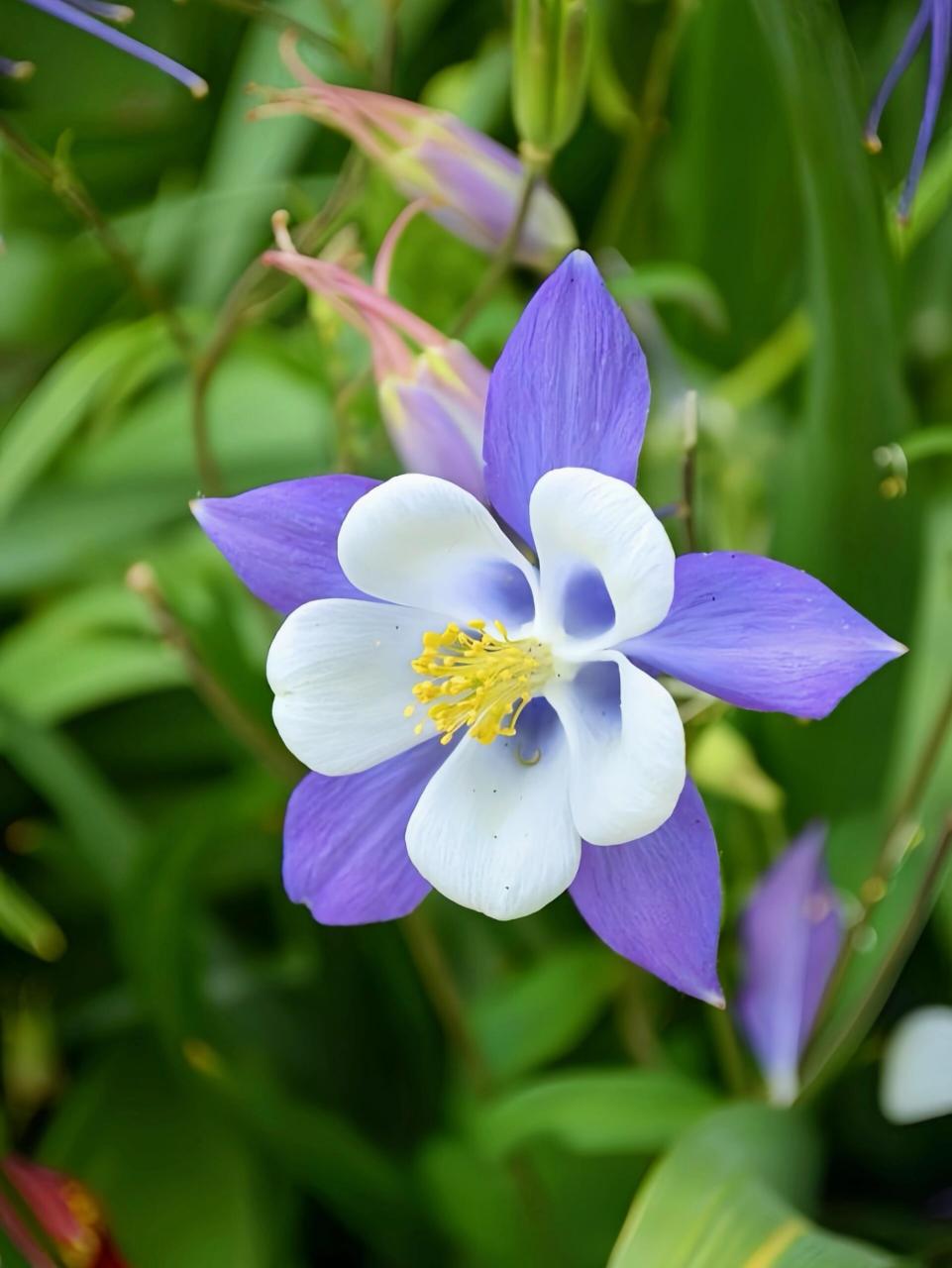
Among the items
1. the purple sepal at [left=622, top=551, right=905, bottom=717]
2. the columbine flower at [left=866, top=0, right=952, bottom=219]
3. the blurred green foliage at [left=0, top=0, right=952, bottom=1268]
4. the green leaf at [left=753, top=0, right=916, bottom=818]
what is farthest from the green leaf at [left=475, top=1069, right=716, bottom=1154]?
the columbine flower at [left=866, top=0, right=952, bottom=219]

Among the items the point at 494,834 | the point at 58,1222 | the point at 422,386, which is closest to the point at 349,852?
the point at 494,834

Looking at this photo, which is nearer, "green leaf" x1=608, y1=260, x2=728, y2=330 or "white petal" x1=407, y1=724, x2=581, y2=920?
"white petal" x1=407, y1=724, x2=581, y2=920

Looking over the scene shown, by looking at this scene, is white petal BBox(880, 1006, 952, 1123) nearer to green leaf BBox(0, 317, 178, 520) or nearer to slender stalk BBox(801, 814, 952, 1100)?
slender stalk BBox(801, 814, 952, 1100)

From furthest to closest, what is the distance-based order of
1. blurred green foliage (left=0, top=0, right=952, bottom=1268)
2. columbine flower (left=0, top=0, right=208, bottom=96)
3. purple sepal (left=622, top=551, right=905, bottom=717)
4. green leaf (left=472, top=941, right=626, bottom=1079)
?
1. green leaf (left=472, top=941, right=626, bottom=1079)
2. blurred green foliage (left=0, top=0, right=952, bottom=1268)
3. columbine flower (left=0, top=0, right=208, bottom=96)
4. purple sepal (left=622, top=551, right=905, bottom=717)

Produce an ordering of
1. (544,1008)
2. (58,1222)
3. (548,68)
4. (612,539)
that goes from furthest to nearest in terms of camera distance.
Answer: (544,1008)
(58,1222)
(548,68)
(612,539)

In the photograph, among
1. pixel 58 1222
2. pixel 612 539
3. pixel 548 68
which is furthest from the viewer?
pixel 58 1222

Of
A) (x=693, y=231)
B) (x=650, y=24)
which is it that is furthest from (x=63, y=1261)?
(x=650, y=24)

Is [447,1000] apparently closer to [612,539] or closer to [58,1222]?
[58,1222]
